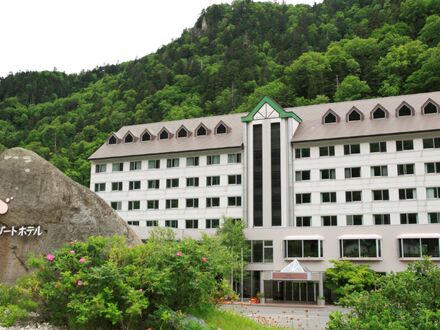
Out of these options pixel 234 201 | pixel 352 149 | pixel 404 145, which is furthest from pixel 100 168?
pixel 404 145

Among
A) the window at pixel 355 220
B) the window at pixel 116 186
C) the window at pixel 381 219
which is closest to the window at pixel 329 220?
the window at pixel 355 220

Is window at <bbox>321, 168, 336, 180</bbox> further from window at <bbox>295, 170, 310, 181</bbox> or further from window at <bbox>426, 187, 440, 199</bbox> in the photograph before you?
window at <bbox>426, 187, 440, 199</bbox>

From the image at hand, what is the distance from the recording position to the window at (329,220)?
2016 inches

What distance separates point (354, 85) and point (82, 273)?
78849mm

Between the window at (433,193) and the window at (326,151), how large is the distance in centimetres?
984

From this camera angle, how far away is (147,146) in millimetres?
63375

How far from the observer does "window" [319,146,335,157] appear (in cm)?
5266

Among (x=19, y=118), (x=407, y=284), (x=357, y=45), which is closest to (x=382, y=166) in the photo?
(x=407, y=284)

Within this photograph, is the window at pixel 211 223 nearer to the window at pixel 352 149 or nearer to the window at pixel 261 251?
the window at pixel 261 251

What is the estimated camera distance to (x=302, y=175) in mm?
53312

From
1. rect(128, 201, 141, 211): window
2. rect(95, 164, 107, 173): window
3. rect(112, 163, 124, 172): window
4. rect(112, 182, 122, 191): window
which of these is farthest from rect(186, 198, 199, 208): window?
rect(95, 164, 107, 173): window

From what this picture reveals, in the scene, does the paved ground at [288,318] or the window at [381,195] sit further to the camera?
the window at [381,195]

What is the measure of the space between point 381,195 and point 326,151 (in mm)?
7195

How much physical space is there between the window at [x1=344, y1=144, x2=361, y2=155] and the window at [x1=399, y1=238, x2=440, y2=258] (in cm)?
1212
